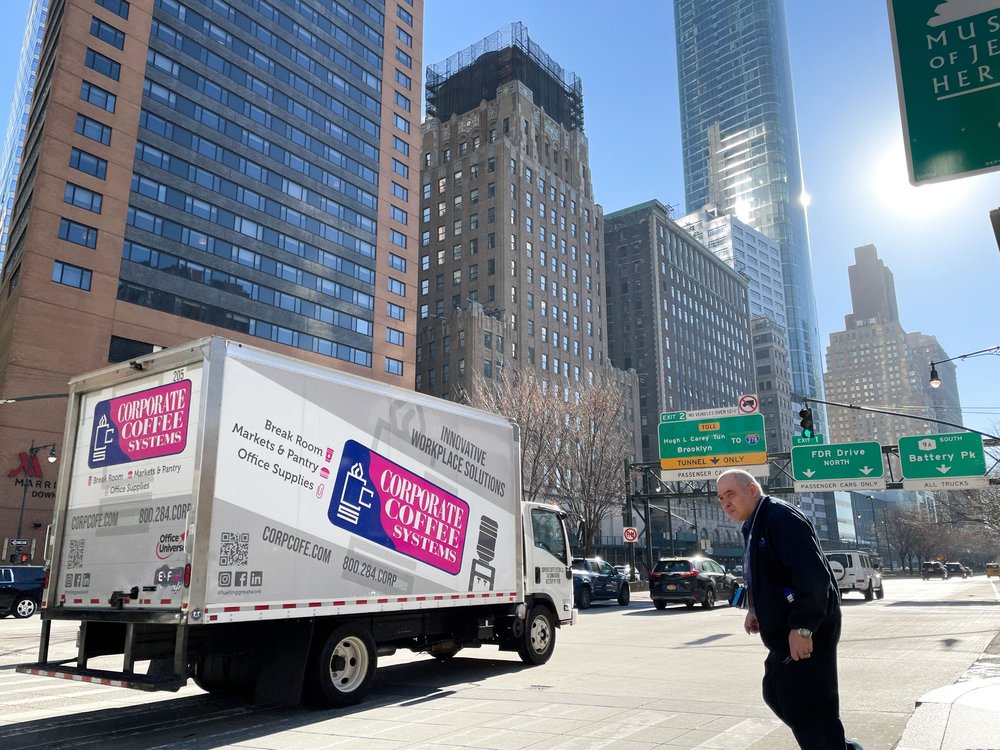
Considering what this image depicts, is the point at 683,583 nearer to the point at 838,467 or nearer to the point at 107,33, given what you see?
the point at 838,467

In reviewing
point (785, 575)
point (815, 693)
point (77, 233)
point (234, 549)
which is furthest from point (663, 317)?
point (815, 693)

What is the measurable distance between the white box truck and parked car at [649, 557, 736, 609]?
17.4 m

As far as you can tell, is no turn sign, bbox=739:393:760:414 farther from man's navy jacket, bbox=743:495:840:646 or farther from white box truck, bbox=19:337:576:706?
man's navy jacket, bbox=743:495:840:646

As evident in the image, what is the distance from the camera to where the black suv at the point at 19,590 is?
24.5 metres

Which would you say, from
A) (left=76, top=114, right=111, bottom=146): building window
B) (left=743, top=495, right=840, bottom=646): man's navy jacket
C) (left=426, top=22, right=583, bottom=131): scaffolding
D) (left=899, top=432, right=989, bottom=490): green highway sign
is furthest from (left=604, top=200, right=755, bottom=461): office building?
(left=743, top=495, right=840, bottom=646): man's navy jacket

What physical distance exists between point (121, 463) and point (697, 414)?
2974 centimetres

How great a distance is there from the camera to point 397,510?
924cm

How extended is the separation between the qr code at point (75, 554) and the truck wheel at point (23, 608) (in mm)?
20047

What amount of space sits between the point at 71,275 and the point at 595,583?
3869 cm

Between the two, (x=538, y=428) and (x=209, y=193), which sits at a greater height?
(x=209, y=193)

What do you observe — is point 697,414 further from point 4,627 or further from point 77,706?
point 77,706

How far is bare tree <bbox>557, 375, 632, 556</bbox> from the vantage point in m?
39.9

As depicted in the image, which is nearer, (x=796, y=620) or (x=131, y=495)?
(x=796, y=620)

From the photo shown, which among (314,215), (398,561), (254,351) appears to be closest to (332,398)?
(254,351)
